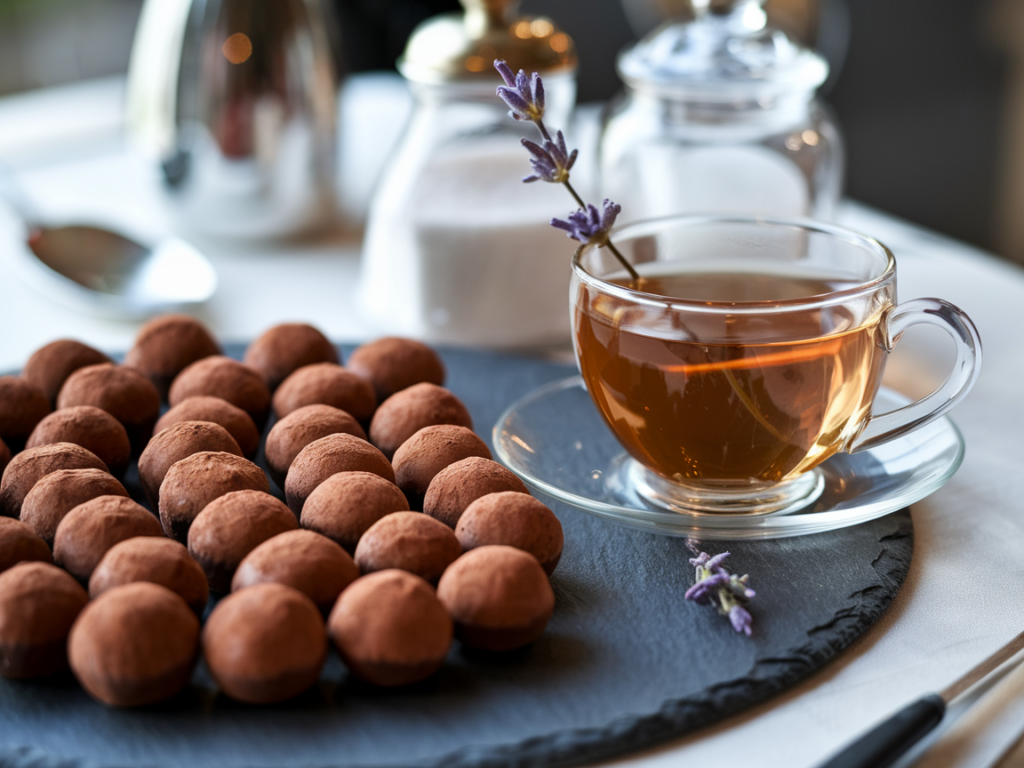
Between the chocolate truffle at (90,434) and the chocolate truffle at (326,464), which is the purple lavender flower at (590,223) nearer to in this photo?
the chocolate truffle at (326,464)

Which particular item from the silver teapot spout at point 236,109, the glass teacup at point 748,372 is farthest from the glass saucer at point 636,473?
the silver teapot spout at point 236,109

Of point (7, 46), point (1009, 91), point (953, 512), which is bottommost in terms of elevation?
point (1009, 91)

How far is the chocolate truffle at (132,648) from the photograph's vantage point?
1.37 feet

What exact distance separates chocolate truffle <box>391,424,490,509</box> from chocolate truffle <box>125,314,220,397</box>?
20cm

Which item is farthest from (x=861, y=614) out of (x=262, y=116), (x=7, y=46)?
(x=7, y=46)

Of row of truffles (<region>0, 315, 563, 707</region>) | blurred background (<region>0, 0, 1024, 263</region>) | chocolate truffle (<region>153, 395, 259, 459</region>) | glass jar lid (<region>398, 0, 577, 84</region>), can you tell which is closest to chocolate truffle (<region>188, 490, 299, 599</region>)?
row of truffles (<region>0, 315, 563, 707</region>)

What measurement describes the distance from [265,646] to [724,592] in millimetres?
207

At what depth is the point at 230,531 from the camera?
50 cm

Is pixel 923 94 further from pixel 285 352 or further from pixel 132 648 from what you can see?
pixel 132 648

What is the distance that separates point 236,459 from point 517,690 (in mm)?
201

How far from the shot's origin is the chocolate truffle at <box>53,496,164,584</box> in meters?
0.49

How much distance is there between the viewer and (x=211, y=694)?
440mm

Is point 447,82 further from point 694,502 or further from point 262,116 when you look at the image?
point 694,502

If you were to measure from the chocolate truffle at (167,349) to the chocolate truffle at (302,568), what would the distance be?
0.26 meters
